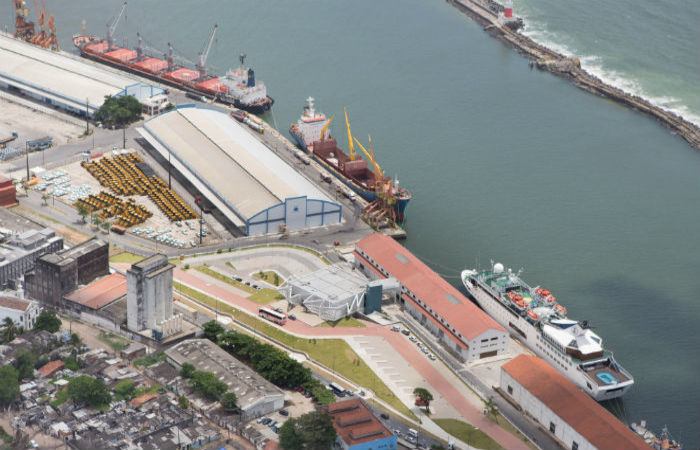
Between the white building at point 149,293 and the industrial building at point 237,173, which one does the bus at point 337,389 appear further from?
the industrial building at point 237,173

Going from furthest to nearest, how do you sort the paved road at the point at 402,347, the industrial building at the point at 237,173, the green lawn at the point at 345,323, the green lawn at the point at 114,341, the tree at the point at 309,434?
the industrial building at the point at 237,173
the green lawn at the point at 345,323
the green lawn at the point at 114,341
the paved road at the point at 402,347
the tree at the point at 309,434

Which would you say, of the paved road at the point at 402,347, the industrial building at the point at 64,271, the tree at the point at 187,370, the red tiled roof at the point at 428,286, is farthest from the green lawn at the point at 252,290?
the tree at the point at 187,370

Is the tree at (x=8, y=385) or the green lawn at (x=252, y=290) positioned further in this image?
the green lawn at (x=252, y=290)

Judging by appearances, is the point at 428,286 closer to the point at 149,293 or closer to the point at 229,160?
the point at 149,293

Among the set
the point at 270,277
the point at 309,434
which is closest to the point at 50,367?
the point at 309,434

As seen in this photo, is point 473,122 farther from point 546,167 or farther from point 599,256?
point 599,256

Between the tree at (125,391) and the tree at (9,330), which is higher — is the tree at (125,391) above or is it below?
below

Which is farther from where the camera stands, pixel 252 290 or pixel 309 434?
pixel 252 290
